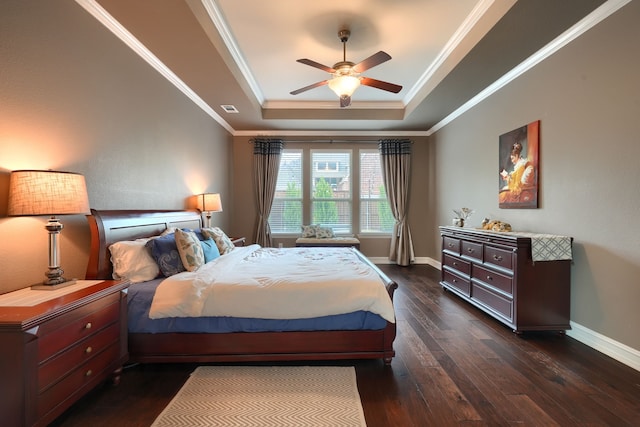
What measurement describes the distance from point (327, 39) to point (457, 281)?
11.5ft

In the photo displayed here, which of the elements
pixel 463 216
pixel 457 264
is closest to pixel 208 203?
pixel 457 264

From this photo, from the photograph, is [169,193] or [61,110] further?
[169,193]

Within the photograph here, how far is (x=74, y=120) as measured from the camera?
216 cm

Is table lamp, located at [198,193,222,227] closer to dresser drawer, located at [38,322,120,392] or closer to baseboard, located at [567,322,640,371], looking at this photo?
dresser drawer, located at [38,322,120,392]

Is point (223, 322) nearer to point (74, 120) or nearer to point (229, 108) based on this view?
point (74, 120)

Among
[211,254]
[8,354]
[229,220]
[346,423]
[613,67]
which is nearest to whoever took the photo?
[8,354]

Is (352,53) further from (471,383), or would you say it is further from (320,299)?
(471,383)

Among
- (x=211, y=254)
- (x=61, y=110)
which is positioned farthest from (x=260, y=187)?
(x=61, y=110)

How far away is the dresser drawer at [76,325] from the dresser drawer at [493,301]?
343cm

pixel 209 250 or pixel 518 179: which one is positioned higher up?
pixel 518 179

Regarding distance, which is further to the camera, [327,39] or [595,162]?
[327,39]

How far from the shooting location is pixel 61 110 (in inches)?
81.0

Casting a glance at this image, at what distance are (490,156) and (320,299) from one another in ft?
11.2

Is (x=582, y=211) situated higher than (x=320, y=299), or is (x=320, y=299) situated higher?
(x=582, y=211)
